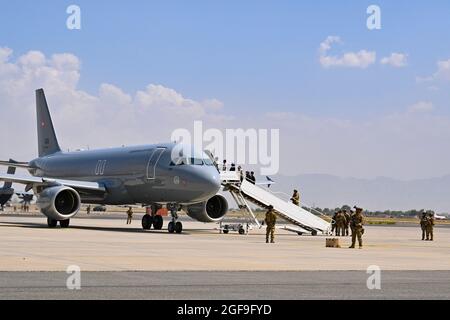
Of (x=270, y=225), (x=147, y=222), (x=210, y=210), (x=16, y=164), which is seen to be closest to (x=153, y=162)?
(x=147, y=222)

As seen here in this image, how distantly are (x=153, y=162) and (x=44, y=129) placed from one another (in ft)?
60.9

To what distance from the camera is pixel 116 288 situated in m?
14.5

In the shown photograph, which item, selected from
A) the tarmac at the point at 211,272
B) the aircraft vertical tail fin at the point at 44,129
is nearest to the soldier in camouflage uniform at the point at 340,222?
the tarmac at the point at 211,272

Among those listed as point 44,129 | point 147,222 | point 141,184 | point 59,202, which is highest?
point 44,129

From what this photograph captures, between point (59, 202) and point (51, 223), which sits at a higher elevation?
point (59, 202)

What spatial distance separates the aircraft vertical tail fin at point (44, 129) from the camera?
189 ft

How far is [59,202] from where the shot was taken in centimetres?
4375

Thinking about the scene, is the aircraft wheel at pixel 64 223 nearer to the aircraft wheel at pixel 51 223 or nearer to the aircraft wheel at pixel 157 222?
the aircraft wheel at pixel 51 223

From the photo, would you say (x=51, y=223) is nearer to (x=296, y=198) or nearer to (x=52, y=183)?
(x=52, y=183)

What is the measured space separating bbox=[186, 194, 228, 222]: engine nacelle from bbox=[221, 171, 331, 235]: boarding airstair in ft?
2.62
